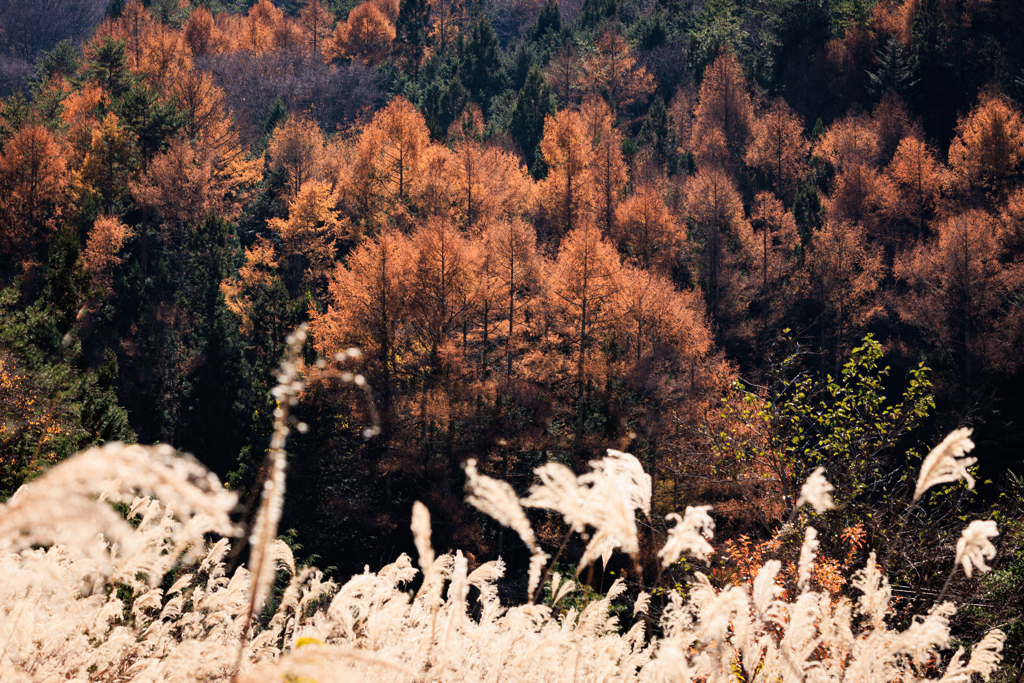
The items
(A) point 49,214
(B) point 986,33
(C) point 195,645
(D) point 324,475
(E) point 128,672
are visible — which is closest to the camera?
(C) point 195,645

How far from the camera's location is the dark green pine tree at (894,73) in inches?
1897

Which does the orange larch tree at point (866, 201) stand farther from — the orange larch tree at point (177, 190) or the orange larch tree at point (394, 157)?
the orange larch tree at point (177, 190)

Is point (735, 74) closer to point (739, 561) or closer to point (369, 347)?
point (369, 347)

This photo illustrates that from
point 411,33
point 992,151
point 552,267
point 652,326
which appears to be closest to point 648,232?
point 552,267

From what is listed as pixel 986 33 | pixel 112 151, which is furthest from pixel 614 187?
pixel 986 33

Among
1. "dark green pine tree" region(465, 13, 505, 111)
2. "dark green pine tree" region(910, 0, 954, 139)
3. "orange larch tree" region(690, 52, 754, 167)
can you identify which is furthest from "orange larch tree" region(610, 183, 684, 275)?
"dark green pine tree" region(465, 13, 505, 111)

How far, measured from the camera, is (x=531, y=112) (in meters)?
49.1

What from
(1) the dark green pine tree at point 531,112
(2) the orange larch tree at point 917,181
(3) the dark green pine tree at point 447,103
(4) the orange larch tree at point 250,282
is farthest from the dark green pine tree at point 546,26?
(4) the orange larch tree at point 250,282

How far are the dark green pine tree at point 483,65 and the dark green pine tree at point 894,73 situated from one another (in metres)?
28.3

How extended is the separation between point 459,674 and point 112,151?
4300 centimetres

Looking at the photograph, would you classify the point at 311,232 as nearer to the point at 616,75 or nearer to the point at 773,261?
the point at 773,261

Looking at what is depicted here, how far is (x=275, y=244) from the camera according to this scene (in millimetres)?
40906

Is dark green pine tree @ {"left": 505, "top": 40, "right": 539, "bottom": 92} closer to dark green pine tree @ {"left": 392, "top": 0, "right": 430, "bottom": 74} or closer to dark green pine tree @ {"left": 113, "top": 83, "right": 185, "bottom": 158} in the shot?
dark green pine tree @ {"left": 392, "top": 0, "right": 430, "bottom": 74}

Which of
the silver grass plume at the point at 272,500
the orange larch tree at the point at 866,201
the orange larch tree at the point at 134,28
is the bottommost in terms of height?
the silver grass plume at the point at 272,500
